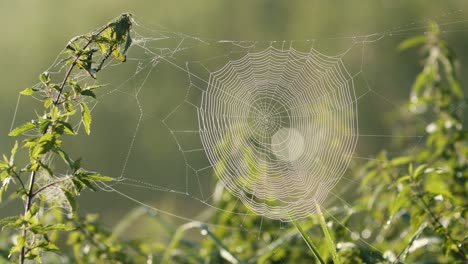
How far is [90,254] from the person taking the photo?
116 inches

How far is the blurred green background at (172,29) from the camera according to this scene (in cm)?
877

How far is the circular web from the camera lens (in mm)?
3574

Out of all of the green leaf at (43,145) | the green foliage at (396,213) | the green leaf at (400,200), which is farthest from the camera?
the green foliage at (396,213)

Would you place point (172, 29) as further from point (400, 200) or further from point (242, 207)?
point (400, 200)

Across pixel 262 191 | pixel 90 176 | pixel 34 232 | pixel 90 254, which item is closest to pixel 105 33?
pixel 90 176

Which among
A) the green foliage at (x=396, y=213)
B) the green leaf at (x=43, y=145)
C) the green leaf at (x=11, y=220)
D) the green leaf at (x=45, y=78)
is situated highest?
the green leaf at (x=45, y=78)

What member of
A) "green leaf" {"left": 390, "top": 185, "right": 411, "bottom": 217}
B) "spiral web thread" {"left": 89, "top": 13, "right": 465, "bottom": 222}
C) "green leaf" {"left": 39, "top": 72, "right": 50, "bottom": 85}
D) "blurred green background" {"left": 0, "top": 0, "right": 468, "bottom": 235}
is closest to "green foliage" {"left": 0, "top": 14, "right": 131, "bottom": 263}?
"green leaf" {"left": 39, "top": 72, "right": 50, "bottom": 85}

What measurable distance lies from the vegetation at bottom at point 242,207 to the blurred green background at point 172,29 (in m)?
2.97

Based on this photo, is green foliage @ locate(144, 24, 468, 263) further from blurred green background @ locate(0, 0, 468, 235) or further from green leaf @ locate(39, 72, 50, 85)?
blurred green background @ locate(0, 0, 468, 235)

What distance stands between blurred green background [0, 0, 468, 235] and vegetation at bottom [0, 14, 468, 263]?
2.97 m

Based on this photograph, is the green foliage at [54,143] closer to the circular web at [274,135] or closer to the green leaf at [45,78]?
the green leaf at [45,78]

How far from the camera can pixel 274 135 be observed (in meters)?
5.13

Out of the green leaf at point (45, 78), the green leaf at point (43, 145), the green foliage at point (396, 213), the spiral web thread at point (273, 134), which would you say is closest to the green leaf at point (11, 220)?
the green leaf at point (43, 145)

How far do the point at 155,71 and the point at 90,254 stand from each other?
9.04m
